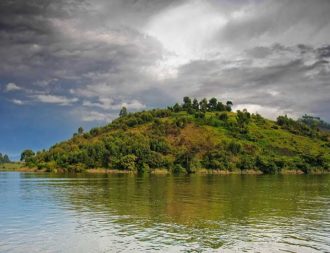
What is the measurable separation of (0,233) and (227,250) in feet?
73.8

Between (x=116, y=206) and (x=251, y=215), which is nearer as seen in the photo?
(x=251, y=215)

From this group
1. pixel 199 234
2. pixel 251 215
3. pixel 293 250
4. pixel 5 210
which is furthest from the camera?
pixel 5 210

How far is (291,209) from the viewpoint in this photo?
6144cm

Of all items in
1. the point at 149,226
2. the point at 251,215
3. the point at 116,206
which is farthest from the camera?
the point at 116,206

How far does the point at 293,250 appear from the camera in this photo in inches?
1339

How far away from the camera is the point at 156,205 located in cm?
6469

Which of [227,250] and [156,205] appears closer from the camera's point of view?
[227,250]

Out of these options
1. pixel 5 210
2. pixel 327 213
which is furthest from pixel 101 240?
pixel 327 213

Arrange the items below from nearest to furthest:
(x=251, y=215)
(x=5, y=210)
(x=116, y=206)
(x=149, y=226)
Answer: (x=149, y=226), (x=251, y=215), (x=5, y=210), (x=116, y=206)

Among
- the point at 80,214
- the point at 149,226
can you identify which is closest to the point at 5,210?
the point at 80,214

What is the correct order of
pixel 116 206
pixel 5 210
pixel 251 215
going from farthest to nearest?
pixel 116 206 < pixel 5 210 < pixel 251 215

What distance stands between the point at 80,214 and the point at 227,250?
25.8 metres

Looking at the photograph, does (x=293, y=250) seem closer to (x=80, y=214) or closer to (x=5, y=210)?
(x=80, y=214)

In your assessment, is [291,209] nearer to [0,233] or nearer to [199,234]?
[199,234]
